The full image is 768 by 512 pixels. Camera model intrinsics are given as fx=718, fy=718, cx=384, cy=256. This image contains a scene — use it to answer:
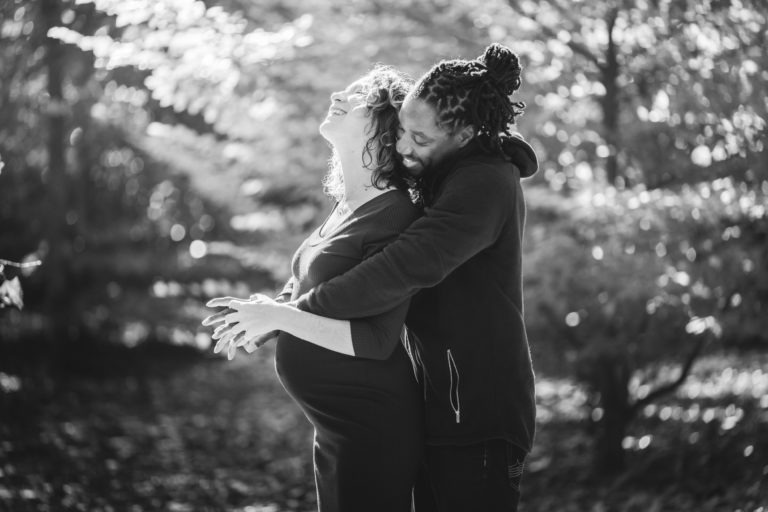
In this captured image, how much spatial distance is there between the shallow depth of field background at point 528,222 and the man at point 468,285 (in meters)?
1.65

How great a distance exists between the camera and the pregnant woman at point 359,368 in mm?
2100

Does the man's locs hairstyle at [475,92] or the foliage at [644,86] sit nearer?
the man's locs hairstyle at [475,92]

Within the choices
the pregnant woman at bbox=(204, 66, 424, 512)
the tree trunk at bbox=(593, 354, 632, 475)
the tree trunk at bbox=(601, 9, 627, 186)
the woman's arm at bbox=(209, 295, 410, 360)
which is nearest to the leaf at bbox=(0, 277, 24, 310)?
the pregnant woman at bbox=(204, 66, 424, 512)

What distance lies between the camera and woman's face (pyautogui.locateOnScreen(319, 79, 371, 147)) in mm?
2299

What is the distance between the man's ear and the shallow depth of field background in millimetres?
1681

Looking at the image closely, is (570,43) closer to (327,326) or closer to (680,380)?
(680,380)

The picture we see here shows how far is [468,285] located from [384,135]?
56 cm

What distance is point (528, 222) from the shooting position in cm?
491

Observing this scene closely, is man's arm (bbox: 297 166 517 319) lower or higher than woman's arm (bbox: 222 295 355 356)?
higher

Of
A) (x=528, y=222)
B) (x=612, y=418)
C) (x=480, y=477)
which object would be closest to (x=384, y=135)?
(x=480, y=477)

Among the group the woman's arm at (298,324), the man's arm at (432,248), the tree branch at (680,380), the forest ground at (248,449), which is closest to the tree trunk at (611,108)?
the tree branch at (680,380)

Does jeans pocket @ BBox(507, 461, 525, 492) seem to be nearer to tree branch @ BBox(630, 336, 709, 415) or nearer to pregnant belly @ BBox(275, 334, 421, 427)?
pregnant belly @ BBox(275, 334, 421, 427)

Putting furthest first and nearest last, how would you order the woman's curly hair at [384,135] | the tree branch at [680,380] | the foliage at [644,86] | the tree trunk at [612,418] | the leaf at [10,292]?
the tree trunk at [612,418], the tree branch at [680,380], the foliage at [644,86], the leaf at [10,292], the woman's curly hair at [384,135]

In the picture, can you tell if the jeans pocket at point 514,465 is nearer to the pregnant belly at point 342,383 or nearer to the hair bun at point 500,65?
the pregnant belly at point 342,383
